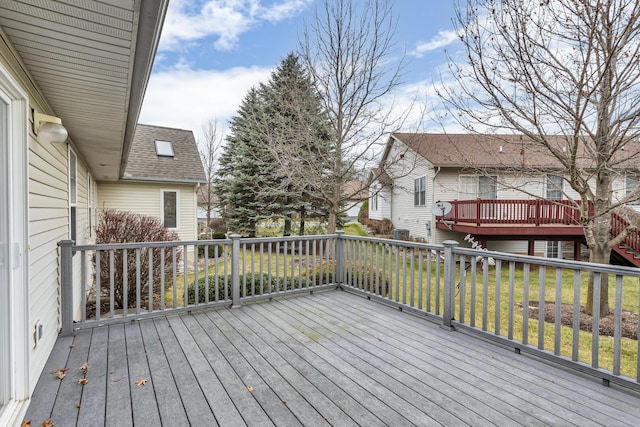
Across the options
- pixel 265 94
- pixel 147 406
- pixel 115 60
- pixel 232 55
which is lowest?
pixel 147 406

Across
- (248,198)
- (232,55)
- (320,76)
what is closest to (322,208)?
(248,198)

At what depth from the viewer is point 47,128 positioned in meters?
2.91

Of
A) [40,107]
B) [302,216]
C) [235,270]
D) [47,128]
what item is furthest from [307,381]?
[302,216]

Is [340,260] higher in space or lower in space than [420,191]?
lower

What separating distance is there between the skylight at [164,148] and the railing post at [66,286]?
9.14 m

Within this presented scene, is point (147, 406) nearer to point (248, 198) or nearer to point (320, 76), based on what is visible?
point (320, 76)

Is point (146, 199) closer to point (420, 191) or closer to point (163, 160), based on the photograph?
point (163, 160)

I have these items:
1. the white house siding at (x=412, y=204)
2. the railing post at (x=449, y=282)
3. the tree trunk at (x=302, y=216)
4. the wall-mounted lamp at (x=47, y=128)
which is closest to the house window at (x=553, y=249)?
the white house siding at (x=412, y=204)

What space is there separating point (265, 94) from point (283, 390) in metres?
13.2

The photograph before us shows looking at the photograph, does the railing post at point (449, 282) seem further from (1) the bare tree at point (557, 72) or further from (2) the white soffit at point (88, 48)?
(2) the white soffit at point (88, 48)

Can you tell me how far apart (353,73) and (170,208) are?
749cm

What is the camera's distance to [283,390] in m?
2.49

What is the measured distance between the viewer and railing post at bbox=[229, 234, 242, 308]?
449cm

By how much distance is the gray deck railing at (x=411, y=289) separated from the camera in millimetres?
2814
